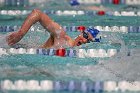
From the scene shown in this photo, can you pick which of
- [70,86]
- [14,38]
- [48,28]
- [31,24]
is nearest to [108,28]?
[48,28]

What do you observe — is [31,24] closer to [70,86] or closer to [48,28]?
[48,28]

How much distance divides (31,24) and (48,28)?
213 millimetres

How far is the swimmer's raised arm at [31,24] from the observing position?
431cm

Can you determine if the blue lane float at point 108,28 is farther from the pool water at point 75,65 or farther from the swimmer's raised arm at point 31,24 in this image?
the swimmer's raised arm at point 31,24

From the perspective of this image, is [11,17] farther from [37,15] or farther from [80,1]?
[37,15]

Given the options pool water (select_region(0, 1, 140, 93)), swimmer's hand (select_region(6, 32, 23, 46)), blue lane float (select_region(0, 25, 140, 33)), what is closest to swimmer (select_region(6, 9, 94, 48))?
swimmer's hand (select_region(6, 32, 23, 46))

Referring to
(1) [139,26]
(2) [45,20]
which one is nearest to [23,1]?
(1) [139,26]

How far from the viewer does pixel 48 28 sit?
4.44 metres

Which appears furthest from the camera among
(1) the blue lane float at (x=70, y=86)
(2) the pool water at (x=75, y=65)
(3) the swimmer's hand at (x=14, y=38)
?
(3) the swimmer's hand at (x=14, y=38)

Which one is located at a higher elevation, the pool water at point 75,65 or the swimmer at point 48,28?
the swimmer at point 48,28

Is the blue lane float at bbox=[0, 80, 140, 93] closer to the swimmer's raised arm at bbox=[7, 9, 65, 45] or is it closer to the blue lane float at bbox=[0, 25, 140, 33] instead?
the swimmer's raised arm at bbox=[7, 9, 65, 45]

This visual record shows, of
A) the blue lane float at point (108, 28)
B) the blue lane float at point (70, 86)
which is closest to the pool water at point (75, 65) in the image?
the blue lane float at point (70, 86)

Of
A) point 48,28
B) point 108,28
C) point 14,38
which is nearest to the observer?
point 14,38

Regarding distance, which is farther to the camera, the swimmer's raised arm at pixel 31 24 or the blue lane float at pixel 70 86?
the swimmer's raised arm at pixel 31 24
